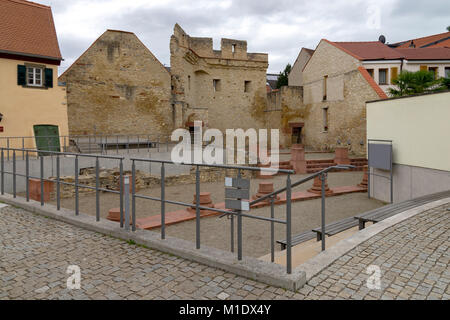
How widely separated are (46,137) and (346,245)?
1875 centimetres

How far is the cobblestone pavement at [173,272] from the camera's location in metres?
3.68

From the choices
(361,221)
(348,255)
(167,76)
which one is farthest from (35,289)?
(167,76)

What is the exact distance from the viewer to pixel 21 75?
18.3 metres

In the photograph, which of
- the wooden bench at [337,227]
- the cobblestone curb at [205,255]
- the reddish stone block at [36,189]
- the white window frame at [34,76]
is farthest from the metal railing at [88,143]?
the wooden bench at [337,227]

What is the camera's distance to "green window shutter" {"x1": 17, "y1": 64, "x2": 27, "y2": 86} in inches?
716

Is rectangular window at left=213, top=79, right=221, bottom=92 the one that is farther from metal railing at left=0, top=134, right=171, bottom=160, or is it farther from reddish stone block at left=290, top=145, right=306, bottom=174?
reddish stone block at left=290, top=145, right=306, bottom=174

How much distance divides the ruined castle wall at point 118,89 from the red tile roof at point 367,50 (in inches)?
529

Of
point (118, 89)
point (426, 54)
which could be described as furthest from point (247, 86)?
point (426, 54)

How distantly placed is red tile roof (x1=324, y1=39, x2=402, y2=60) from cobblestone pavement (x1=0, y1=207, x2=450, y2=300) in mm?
21281

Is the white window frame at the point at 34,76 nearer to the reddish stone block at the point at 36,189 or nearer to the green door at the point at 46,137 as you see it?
the green door at the point at 46,137

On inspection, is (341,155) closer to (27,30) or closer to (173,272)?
(173,272)

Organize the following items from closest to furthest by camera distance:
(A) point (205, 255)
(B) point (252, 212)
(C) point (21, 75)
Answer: (A) point (205, 255), (B) point (252, 212), (C) point (21, 75)

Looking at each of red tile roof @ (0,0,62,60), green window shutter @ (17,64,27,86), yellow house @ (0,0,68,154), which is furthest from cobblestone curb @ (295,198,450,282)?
red tile roof @ (0,0,62,60)

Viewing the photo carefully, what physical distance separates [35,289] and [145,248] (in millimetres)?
1568
